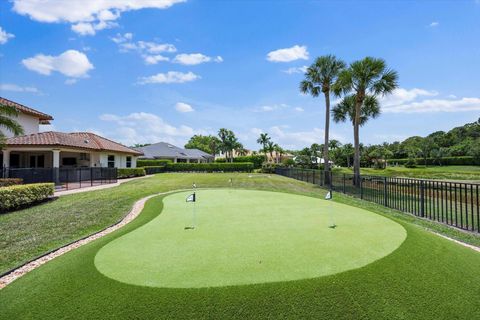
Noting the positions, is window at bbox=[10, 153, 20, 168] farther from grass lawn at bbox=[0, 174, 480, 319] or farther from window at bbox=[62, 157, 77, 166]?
grass lawn at bbox=[0, 174, 480, 319]

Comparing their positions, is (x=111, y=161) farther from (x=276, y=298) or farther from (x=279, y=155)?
(x=279, y=155)

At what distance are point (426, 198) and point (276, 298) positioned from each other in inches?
376

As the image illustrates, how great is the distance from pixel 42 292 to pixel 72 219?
21.0ft

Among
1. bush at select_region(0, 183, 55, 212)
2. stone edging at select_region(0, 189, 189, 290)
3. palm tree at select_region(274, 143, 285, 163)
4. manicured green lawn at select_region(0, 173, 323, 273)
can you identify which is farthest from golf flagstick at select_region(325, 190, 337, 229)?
palm tree at select_region(274, 143, 285, 163)

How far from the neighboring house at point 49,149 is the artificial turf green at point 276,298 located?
69.3 ft

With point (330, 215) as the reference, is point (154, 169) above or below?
above

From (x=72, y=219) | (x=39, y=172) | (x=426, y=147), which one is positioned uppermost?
(x=426, y=147)

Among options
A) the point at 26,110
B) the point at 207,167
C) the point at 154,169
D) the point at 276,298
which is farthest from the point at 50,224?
the point at 207,167

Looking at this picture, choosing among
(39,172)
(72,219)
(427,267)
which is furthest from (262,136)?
(427,267)

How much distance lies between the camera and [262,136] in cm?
6850

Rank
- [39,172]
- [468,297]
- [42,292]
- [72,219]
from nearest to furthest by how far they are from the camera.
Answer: [468,297]
[42,292]
[72,219]
[39,172]

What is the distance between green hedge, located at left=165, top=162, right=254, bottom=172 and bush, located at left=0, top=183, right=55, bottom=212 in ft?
105

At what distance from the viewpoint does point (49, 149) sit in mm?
21344

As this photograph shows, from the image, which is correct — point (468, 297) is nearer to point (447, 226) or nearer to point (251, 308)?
point (251, 308)
